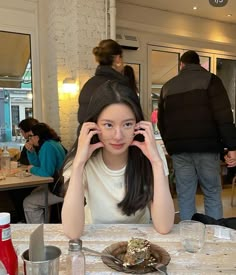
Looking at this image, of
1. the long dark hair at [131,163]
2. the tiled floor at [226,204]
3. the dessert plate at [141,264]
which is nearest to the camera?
the dessert plate at [141,264]

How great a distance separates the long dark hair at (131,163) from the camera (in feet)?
3.92

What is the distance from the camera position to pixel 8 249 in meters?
0.66

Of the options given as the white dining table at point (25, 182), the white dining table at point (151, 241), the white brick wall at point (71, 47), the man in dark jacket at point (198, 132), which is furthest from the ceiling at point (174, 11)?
the white dining table at point (151, 241)

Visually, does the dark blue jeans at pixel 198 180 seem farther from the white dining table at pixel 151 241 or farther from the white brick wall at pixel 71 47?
the white brick wall at pixel 71 47

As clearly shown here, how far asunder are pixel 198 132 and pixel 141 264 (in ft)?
5.83

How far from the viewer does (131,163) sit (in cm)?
127

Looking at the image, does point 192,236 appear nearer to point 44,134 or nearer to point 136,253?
point 136,253

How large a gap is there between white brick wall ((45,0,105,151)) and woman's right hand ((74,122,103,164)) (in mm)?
2679

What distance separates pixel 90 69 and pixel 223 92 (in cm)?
194

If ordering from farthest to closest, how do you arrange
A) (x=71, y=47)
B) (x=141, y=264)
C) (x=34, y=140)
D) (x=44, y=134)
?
(x=71, y=47) < (x=34, y=140) < (x=44, y=134) < (x=141, y=264)

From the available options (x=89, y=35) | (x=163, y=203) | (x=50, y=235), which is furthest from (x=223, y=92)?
(x=89, y=35)

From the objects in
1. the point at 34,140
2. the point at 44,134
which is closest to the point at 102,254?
the point at 44,134

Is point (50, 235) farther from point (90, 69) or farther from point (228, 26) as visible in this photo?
point (228, 26)

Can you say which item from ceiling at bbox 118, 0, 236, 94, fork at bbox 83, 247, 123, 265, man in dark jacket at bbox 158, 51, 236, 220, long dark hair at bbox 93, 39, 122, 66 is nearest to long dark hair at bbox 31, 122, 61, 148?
long dark hair at bbox 93, 39, 122, 66
